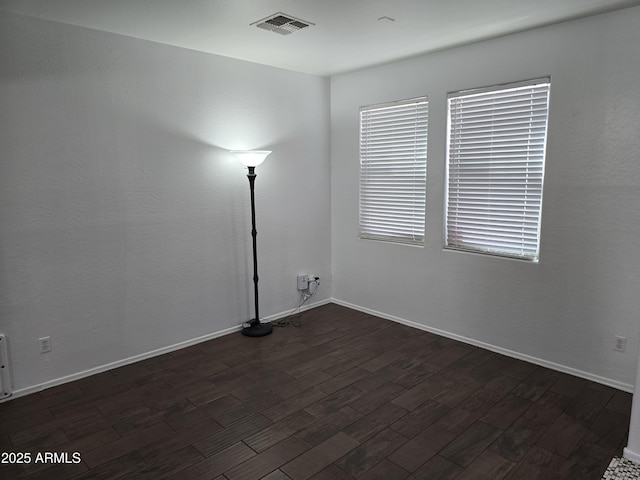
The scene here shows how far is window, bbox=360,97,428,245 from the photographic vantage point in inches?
164

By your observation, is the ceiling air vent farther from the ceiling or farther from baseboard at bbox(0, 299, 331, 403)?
baseboard at bbox(0, 299, 331, 403)

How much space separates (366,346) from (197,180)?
213cm

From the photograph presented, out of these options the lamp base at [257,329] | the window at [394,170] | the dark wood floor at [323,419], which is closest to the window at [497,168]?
the window at [394,170]

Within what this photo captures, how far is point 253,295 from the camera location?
4.42m

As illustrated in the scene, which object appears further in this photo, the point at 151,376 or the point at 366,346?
the point at 366,346

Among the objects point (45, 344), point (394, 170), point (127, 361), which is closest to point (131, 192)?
point (45, 344)

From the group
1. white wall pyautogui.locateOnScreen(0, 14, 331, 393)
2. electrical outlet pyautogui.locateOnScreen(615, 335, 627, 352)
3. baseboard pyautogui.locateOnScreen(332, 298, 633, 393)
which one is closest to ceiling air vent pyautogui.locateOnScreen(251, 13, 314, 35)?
white wall pyautogui.locateOnScreen(0, 14, 331, 393)

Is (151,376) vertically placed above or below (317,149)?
below

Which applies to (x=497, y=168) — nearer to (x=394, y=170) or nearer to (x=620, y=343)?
(x=394, y=170)

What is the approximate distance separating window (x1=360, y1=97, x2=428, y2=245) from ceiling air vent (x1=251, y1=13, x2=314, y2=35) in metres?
1.48

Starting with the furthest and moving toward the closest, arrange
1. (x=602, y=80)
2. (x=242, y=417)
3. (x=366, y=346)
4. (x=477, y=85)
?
(x=366, y=346), (x=477, y=85), (x=602, y=80), (x=242, y=417)

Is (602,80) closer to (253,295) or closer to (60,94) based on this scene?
(253,295)

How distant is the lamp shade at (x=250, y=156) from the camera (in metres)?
3.85

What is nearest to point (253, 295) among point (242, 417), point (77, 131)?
point (242, 417)
